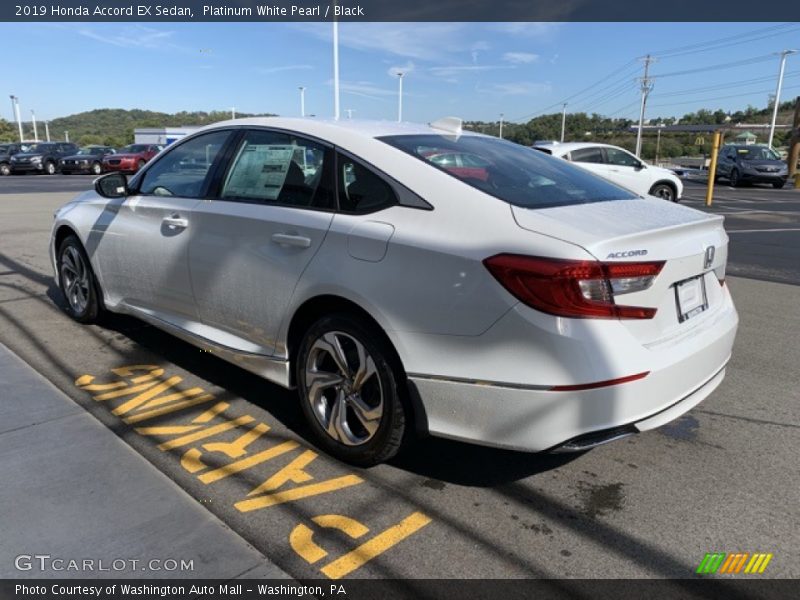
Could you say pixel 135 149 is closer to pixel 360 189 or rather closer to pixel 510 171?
pixel 360 189

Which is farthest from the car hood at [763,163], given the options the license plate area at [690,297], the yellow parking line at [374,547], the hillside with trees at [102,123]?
the hillside with trees at [102,123]

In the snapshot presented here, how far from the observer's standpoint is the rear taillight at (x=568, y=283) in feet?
7.41

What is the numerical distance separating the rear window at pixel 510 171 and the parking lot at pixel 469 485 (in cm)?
132

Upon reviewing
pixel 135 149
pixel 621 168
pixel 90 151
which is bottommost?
pixel 621 168

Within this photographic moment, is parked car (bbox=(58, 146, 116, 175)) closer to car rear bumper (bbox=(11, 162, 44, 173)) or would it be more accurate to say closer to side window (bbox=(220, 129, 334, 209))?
car rear bumper (bbox=(11, 162, 44, 173))

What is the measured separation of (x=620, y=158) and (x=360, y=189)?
14.6 m

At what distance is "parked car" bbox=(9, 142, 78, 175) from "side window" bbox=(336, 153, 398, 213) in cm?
3487

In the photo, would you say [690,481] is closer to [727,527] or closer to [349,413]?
[727,527]

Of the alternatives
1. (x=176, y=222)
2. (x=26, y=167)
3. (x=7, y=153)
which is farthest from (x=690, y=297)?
(x=7, y=153)

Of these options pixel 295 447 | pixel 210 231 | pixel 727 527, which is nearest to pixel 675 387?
pixel 727 527

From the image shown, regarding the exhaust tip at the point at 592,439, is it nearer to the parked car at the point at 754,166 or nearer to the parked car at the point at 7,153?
the parked car at the point at 754,166

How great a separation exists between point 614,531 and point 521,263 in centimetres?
119

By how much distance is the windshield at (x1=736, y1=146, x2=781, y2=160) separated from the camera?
2634 cm

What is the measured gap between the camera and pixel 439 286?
2.48 m
